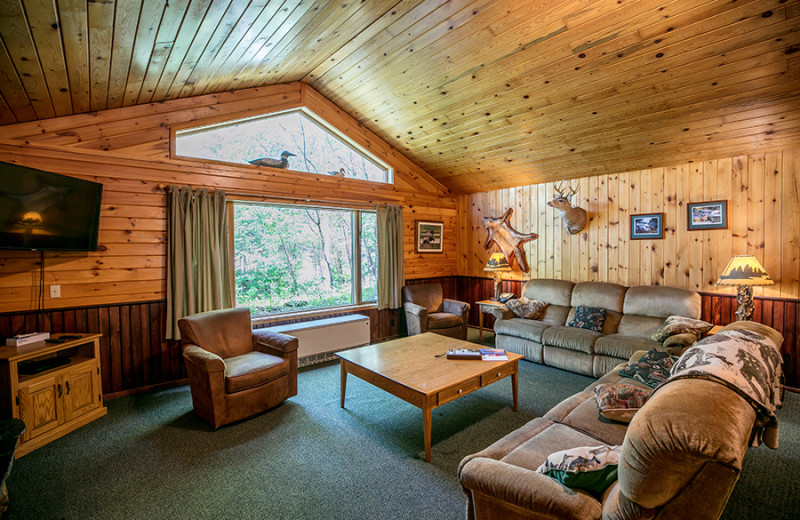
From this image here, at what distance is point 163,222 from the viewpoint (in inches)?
150

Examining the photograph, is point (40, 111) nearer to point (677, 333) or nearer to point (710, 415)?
point (710, 415)

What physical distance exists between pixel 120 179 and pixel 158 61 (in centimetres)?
133

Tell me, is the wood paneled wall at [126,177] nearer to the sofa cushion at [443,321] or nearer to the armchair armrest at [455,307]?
the sofa cushion at [443,321]

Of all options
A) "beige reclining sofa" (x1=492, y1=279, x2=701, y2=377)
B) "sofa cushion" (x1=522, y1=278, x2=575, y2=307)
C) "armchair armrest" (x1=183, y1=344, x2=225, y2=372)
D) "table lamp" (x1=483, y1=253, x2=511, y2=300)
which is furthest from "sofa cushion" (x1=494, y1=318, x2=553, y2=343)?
"armchair armrest" (x1=183, y1=344, x2=225, y2=372)

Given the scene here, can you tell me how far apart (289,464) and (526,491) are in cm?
169

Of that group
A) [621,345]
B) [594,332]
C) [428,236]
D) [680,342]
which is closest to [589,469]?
[680,342]

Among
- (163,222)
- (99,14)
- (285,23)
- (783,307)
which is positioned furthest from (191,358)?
(783,307)

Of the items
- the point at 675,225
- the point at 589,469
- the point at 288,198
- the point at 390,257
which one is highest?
the point at 288,198

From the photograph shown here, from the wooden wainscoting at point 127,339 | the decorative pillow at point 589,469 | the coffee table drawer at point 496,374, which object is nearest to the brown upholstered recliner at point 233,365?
the wooden wainscoting at point 127,339

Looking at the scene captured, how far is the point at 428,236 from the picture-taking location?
623 centimetres

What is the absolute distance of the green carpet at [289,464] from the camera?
6.65 feet

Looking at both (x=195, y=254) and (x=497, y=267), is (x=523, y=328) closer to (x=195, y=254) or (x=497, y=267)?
(x=497, y=267)

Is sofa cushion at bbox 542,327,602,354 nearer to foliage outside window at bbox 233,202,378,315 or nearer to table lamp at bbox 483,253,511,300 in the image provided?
table lamp at bbox 483,253,511,300

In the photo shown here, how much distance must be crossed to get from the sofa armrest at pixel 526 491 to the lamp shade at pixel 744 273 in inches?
134
